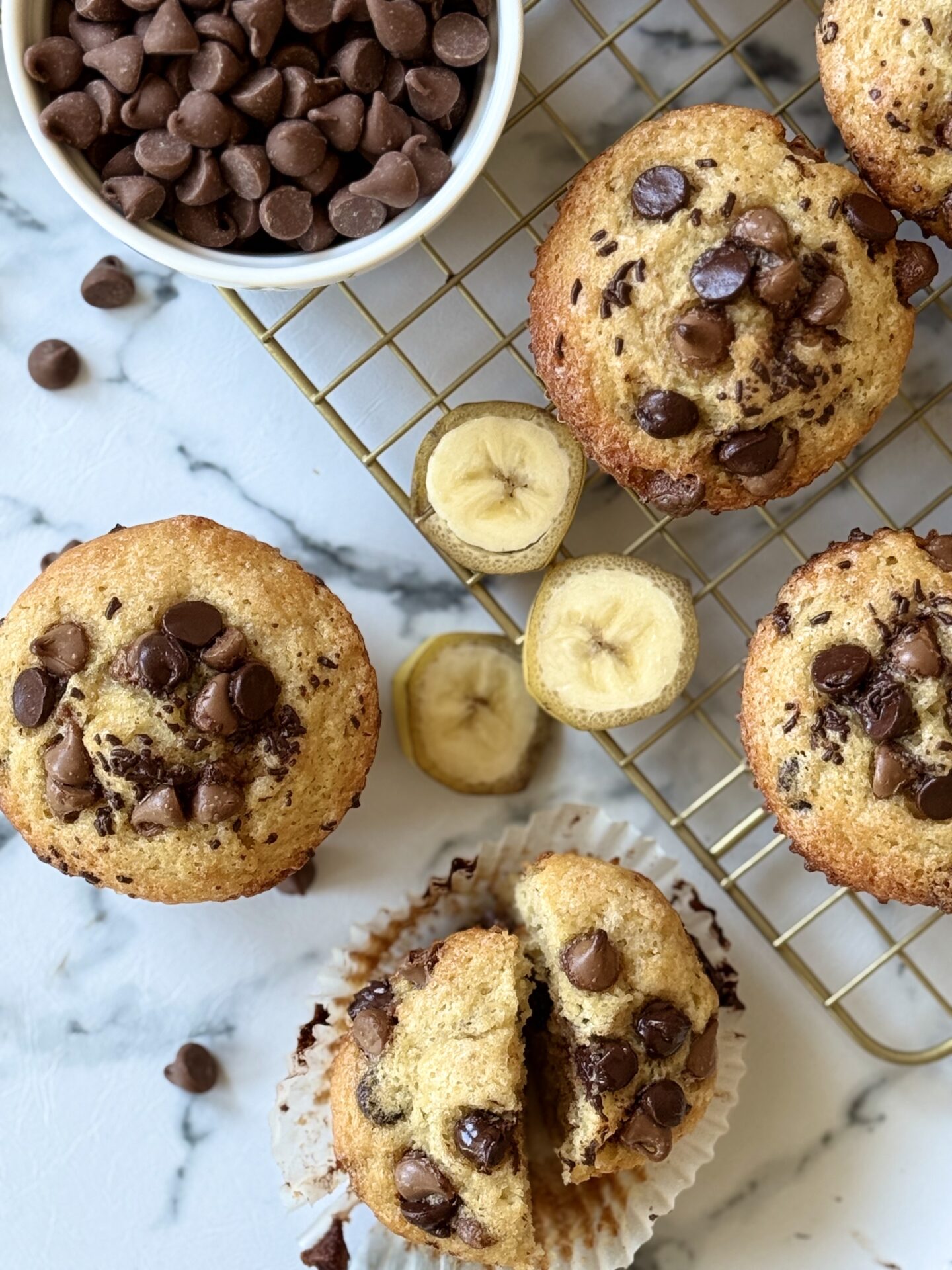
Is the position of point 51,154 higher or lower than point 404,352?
higher

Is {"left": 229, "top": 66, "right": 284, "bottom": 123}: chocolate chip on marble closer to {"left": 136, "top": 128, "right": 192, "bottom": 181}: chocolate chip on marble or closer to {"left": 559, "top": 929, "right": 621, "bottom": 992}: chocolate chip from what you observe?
{"left": 136, "top": 128, "right": 192, "bottom": 181}: chocolate chip on marble

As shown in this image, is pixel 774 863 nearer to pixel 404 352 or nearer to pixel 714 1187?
pixel 714 1187

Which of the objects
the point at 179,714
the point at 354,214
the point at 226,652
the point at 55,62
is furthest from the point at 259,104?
the point at 179,714

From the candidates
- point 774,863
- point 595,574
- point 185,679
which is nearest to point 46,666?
point 185,679

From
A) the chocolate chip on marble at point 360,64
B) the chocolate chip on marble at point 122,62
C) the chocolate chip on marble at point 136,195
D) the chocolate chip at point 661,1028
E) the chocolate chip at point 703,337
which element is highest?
the chocolate chip at point 703,337

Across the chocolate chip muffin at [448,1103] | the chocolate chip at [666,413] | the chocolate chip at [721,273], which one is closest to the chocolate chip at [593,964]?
the chocolate chip muffin at [448,1103]

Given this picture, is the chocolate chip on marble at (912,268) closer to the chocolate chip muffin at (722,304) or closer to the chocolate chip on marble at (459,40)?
the chocolate chip muffin at (722,304)
